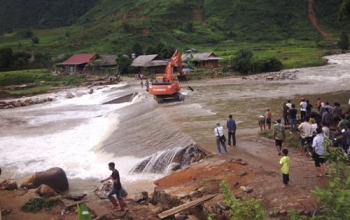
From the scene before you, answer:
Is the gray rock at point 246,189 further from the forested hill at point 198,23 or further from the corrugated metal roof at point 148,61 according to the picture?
the forested hill at point 198,23

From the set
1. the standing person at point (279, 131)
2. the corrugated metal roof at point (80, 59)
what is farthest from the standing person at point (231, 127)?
the corrugated metal roof at point (80, 59)

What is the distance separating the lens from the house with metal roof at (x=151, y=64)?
68.8m

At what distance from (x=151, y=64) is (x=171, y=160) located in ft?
167

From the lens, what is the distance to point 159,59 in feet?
239

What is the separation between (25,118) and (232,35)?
77.9 m

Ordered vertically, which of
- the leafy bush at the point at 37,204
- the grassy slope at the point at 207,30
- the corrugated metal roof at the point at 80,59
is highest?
the grassy slope at the point at 207,30

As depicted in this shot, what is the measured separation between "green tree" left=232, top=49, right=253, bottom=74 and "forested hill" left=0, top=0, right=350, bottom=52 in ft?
106

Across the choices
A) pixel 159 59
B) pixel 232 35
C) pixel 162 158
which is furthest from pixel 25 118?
pixel 232 35

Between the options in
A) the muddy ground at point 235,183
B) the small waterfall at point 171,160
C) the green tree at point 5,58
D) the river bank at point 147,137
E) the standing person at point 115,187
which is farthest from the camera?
the green tree at point 5,58

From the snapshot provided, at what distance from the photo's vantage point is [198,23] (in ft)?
380

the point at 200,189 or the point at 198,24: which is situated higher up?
the point at 198,24

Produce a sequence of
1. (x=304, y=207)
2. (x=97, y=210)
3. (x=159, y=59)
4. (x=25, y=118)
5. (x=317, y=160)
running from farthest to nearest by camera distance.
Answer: (x=159, y=59), (x=25, y=118), (x=97, y=210), (x=317, y=160), (x=304, y=207)

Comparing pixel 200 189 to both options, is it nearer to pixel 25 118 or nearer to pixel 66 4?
pixel 25 118

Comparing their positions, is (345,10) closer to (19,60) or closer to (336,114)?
(336,114)
